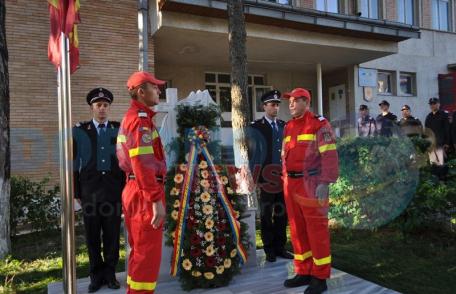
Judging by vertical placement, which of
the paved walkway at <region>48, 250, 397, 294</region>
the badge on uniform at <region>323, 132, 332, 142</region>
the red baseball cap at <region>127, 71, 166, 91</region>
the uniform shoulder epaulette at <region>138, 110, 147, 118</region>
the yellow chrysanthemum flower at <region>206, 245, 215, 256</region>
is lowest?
the paved walkway at <region>48, 250, 397, 294</region>

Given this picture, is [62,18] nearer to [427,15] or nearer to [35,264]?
[35,264]

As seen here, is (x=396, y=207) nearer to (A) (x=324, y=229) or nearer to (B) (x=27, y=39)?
(A) (x=324, y=229)

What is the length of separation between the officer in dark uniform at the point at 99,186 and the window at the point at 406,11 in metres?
16.2

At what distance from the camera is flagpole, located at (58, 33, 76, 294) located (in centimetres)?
287

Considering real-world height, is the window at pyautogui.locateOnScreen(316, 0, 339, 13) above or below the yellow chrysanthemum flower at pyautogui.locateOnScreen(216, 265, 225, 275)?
above

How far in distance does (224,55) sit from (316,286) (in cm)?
985

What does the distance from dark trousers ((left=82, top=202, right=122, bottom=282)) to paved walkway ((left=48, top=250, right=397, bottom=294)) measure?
0.67 feet

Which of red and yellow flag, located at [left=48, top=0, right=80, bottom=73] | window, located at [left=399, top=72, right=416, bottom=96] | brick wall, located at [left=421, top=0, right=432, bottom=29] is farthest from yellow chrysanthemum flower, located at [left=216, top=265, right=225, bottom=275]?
brick wall, located at [left=421, top=0, right=432, bottom=29]

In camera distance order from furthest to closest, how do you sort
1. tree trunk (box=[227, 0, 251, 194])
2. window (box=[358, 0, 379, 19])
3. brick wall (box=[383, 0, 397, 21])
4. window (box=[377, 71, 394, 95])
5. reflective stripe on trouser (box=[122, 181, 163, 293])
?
1. brick wall (box=[383, 0, 397, 21])
2. window (box=[377, 71, 394, 95])
3. window (box=[358, 0, 379, 19])
4. tree trunk (box=[227, 0, 251, 194])
5. reflective stripe on trouser (box=[122, 181, 163, 293])

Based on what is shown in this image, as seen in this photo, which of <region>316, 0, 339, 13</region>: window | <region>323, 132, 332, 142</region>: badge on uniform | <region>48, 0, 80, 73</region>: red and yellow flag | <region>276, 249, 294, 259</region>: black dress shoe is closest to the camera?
<region>48, 0, 80, 73</region>: red and yellow flag

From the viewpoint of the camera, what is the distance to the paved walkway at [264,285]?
169 inches

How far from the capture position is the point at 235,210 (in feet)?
15.1

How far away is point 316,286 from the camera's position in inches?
162

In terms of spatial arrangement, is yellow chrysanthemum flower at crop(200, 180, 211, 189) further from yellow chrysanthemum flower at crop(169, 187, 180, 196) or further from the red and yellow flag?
the red and yellow flag
